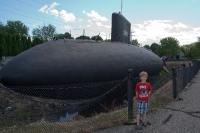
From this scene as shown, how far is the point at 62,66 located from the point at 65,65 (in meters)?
0.11

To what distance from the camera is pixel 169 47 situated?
358 ft

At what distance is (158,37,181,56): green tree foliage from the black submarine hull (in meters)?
103

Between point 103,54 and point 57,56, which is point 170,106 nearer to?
point 103,54

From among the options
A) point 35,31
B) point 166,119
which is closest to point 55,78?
point 166,119

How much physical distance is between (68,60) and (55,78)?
2.53ft

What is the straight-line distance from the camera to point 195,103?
26.4 feet

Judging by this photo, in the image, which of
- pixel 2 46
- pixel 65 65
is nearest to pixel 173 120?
pixel 65 65

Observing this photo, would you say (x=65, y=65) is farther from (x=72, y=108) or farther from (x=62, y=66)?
(x=72, y=108)

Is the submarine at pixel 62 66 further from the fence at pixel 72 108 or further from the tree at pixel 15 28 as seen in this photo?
the tree at pixel 15 28

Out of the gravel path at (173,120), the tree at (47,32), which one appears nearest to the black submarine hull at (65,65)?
the gravel path at (173,120)

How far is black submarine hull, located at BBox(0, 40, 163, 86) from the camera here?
6.46 m

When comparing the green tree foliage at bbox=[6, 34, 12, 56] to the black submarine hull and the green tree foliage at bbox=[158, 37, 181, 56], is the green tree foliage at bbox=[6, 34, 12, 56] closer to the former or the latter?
the black submarine hull

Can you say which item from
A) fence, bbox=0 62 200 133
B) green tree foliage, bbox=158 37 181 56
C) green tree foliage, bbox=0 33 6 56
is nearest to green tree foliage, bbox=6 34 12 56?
green tree foliage, bbox=0 33 6 56

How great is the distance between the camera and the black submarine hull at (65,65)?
6.46 m
